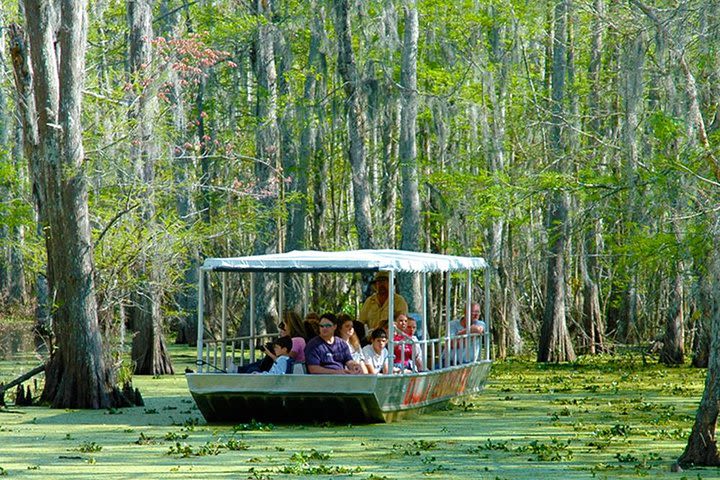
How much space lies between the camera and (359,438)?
43.7ft

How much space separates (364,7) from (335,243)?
11028 mm

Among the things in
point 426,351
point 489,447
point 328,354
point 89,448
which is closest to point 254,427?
point 328,354

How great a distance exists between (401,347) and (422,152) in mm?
18086

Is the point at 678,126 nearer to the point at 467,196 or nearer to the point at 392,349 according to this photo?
the point at 392,349

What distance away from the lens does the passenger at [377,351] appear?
1493 cm

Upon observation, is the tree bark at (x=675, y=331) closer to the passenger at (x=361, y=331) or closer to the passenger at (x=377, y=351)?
the passenger at (x=361, y=331)

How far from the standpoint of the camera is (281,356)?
47.8ft

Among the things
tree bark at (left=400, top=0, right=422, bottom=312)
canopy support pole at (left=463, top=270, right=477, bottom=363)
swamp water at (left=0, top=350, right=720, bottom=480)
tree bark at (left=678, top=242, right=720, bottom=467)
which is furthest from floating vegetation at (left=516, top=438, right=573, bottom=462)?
tree bark at (left=400, top=0, right=422, bottom=312)

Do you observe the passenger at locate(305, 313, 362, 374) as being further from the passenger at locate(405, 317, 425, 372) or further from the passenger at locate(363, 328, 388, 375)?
the passenger at locate(405, 317, 425, 372)

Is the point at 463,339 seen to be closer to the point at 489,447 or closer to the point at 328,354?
the point at 328,354

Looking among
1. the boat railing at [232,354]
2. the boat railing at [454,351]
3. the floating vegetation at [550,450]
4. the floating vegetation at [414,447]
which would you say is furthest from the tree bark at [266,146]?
the floating vegetation at [550,450]

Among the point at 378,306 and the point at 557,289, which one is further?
the point at 557,289

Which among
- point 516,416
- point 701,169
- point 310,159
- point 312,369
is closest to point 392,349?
point 312,369

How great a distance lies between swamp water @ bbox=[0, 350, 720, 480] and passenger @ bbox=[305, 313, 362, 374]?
60 centimetres
